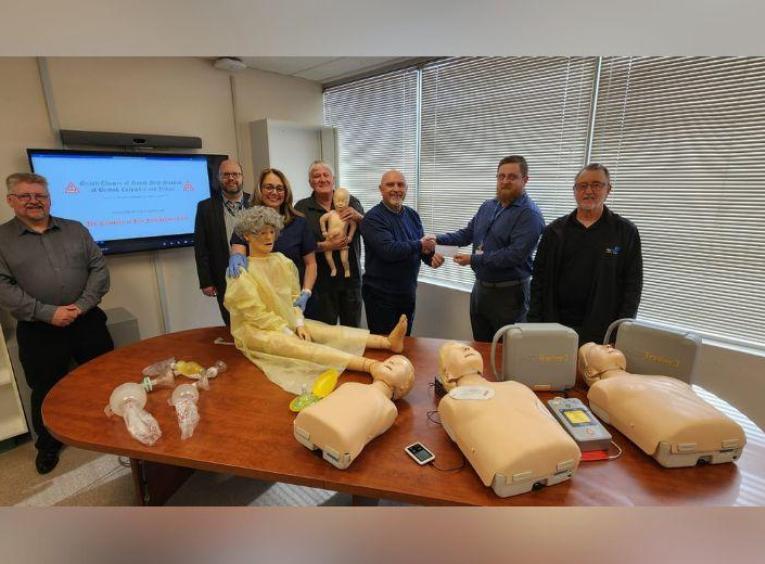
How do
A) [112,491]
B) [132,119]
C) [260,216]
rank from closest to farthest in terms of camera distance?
[260,216] < [112,491] < [132,119]

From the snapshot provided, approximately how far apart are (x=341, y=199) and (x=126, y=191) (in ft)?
5.78

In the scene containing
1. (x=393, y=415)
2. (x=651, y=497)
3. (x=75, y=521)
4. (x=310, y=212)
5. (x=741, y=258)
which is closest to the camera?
(x=75, y=521)

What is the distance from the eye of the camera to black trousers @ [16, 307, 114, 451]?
7.43ft

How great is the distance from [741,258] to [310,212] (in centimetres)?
267

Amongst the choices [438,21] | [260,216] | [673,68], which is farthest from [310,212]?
[438,21]

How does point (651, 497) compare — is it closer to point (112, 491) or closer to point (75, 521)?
point (75, 521)

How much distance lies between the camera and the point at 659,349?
56.6 inches

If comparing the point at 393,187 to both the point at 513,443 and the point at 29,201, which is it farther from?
the point at 29,201

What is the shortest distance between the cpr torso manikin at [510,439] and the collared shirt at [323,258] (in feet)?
5.75

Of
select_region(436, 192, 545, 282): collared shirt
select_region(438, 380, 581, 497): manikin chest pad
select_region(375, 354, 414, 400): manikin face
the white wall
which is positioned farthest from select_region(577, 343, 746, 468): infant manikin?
the white wall

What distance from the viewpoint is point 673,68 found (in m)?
2.26

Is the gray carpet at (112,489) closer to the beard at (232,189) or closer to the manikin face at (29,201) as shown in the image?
the manikin face at (29,201)

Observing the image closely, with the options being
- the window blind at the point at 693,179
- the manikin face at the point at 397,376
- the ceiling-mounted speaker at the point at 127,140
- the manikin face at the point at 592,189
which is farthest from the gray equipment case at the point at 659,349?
the ceiling-mounted speaker at the point at 127,140

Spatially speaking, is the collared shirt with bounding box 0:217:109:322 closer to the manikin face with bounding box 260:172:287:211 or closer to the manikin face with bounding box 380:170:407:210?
the manikin face with bounding box 260:172:287:211
